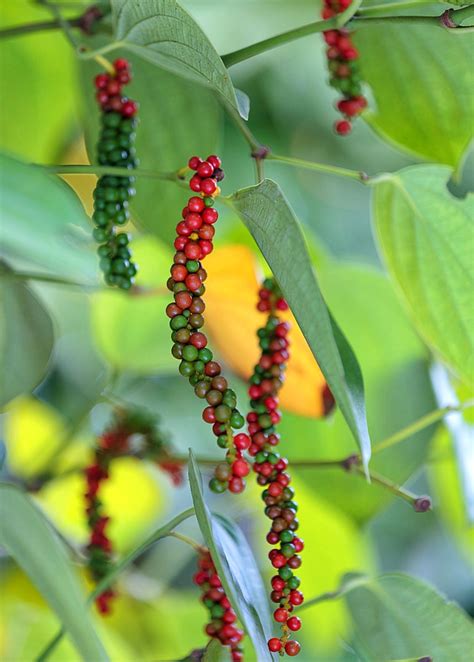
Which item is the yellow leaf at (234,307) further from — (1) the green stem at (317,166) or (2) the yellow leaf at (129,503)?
(2) the yellow leaf at (129,503)

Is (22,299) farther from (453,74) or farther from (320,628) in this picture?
(320,628)

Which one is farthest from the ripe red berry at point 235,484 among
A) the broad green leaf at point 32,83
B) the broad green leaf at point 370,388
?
the broad green leaf at point 32,83

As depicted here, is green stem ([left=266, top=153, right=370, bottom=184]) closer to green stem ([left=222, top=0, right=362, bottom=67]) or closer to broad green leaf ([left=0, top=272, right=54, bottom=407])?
green stem ([left=222, top=0, right=362, bottom=67])

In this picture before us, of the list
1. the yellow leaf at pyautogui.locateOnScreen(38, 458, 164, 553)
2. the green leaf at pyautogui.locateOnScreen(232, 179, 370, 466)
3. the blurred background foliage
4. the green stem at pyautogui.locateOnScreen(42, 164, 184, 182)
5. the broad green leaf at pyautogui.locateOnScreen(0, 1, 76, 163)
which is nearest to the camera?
the green leaf at pyautogui.locateOnScreen(232, 179, 370, 466)

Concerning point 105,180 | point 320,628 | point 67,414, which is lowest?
point 320,628

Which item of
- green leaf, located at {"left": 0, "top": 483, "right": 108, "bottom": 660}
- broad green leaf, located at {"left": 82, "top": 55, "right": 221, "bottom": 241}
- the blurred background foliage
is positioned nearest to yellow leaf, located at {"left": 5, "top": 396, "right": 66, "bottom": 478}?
the blurred background foliage

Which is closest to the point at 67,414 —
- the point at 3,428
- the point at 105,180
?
the point at 3,428

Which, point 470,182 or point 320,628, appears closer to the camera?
point 320,628

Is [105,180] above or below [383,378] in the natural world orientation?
above

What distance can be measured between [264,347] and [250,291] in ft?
0.35

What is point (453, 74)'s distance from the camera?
41cm

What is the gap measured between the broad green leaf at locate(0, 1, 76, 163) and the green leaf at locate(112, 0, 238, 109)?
0.91ft

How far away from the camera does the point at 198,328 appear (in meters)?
0.27

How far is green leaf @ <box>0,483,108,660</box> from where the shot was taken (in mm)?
271
